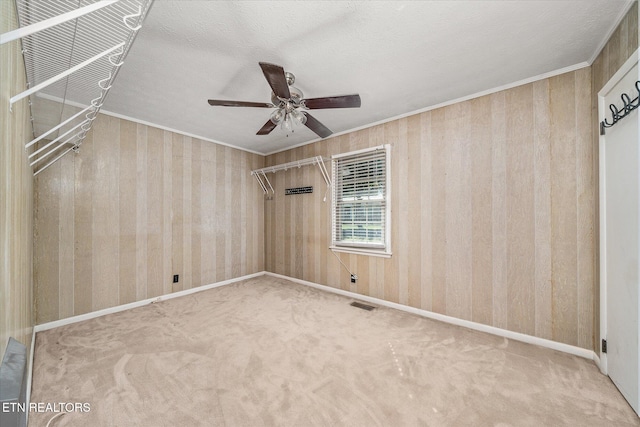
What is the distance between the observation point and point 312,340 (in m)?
2.33

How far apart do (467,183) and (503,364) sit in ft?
5.54

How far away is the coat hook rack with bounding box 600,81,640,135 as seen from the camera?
57.4 inches

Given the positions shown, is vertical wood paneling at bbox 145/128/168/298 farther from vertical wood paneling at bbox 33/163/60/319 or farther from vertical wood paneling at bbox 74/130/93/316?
vertical wood paneling at bbox 33/163/60/319

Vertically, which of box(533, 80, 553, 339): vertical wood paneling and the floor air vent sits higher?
box(533, 80, 553, 339): vertical wood paneling

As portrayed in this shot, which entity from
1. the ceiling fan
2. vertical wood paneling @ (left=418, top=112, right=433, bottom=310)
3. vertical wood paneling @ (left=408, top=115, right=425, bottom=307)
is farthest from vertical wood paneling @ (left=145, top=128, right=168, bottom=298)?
vertical wood paneling @ (left=418, top=112, right=433, bottom=310)

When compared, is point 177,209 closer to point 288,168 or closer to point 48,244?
point 48,244

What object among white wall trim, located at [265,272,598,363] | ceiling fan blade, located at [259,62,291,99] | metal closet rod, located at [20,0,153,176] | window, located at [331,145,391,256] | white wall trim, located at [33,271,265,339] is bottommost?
white wall trim, located at [265,272,598,363]

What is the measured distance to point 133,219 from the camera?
3.17 metres

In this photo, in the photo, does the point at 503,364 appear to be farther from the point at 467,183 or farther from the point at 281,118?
the point at 281,118

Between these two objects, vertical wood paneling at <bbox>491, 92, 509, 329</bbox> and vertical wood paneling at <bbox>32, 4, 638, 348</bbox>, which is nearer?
vertical wood paneling at <bbox>32, 4, 638, 348</bbox>

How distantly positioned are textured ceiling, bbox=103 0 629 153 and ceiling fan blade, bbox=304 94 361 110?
0.37 m

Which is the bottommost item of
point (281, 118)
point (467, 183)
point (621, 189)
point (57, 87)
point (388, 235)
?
point (388, 235)

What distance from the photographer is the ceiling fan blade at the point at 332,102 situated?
1.92 m

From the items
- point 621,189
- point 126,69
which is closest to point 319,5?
point 126,69
